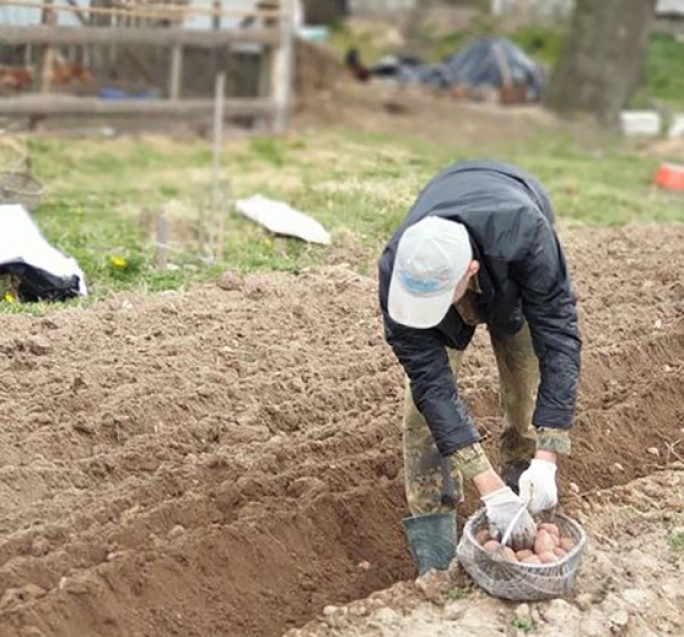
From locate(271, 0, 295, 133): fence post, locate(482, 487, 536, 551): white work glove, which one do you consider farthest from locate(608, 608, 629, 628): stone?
locate(271, 0, 295, 133): fence post

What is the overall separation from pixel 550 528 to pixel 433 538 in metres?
0.50

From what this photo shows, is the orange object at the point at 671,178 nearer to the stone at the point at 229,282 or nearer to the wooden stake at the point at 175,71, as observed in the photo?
the wooden stake at the point at 175,71

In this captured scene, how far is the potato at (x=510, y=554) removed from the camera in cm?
524

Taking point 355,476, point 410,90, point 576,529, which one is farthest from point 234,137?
point 576,529

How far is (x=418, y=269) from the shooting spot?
4695mm

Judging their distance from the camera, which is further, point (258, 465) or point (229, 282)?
point (229, 282)

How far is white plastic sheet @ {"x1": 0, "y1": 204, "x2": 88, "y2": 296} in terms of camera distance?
8250 millimetres

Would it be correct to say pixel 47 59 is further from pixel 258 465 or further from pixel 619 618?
pixel 619 618

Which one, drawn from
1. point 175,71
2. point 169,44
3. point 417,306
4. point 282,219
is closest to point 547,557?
point 417,306

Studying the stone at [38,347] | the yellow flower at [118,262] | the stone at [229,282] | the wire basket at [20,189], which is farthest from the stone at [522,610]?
the wire basket at [20,189]

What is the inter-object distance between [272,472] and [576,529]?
145 centimetres

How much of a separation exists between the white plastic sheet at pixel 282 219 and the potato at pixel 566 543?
4545 mm

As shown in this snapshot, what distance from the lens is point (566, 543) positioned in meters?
5.48

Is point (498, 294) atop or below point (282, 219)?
atop
